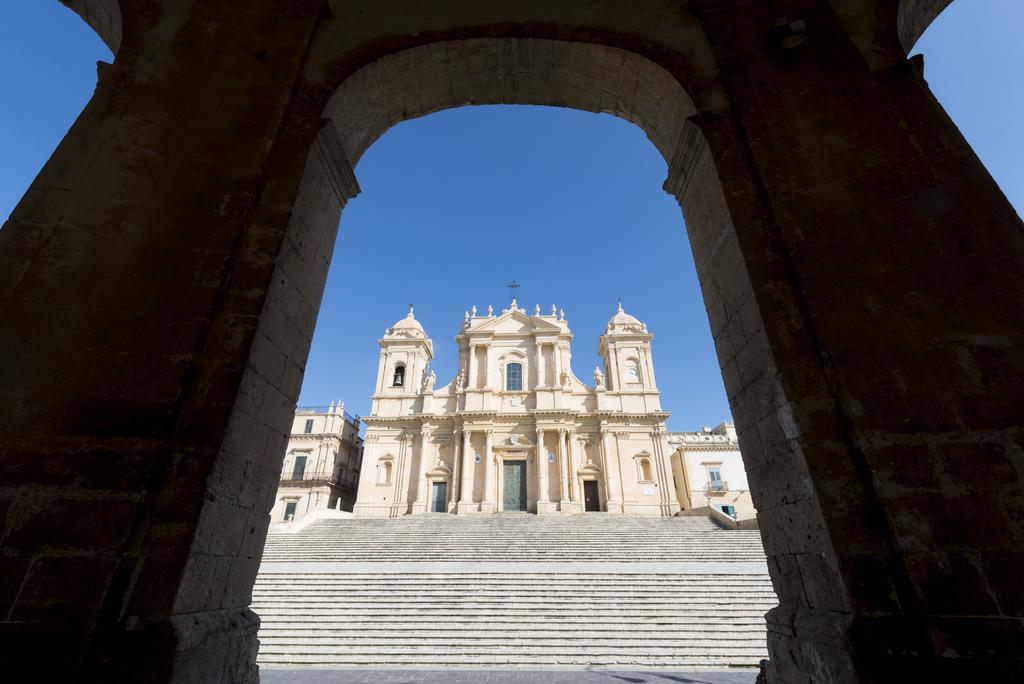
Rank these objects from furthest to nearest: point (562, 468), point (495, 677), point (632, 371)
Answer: point (632, 371) → point (562, 468) → point (495, 677)

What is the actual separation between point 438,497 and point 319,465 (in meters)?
11.5

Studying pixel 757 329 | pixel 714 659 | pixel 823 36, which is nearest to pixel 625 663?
pixel 714 659

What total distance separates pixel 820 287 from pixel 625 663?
706 centimetres

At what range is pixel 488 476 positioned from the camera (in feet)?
81.4

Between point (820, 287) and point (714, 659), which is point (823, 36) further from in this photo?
point (714, 659)

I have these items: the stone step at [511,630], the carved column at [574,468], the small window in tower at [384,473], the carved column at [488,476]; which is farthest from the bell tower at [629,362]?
the stone step at [511,630]

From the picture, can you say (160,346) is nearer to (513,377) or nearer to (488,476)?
(488,476)

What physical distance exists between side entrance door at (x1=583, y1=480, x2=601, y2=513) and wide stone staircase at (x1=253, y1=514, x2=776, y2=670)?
914cm

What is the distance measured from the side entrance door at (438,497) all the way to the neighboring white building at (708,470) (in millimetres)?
15691

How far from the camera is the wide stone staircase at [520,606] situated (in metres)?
7.65

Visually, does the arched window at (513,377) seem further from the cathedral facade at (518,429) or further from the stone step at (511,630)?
the stone step at (511,630)

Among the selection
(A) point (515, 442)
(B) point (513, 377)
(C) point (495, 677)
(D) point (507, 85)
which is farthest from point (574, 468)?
(D) point (507, 85)

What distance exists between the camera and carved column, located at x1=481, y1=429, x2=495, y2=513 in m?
24.0

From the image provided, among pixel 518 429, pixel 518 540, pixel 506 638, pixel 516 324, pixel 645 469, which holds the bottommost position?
pixel 506 638
